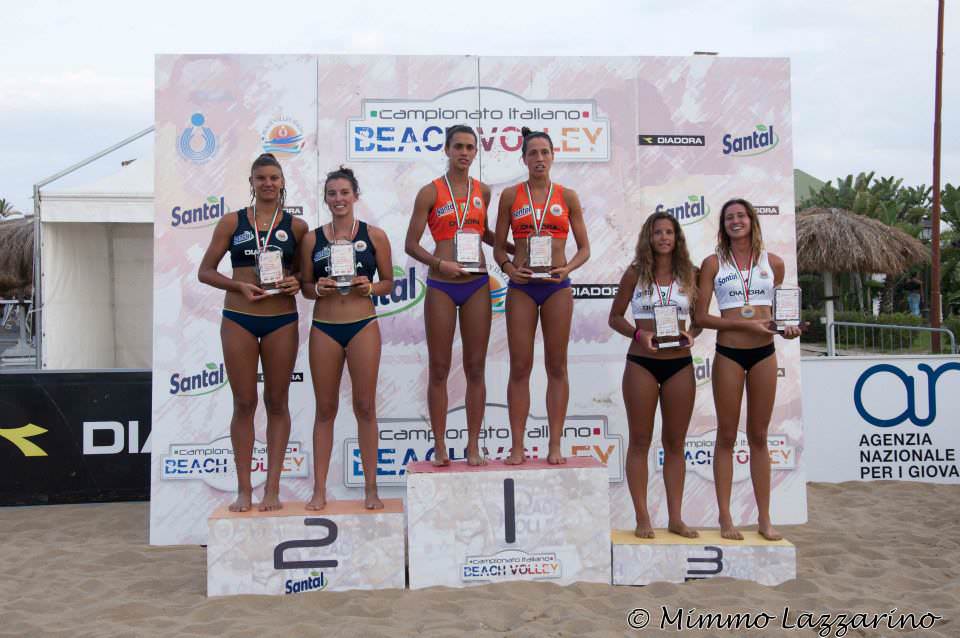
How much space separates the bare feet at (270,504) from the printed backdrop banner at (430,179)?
1.23m

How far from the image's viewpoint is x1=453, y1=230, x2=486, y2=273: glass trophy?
13.0 ft

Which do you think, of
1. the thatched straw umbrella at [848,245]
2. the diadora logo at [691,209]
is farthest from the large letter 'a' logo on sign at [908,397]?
the thatched straw umbrella at [848,245]

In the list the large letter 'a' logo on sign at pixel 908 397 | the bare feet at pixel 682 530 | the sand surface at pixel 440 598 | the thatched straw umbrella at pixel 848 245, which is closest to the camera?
the sand surface at pixel 440 598

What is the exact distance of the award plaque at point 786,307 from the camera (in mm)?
3776

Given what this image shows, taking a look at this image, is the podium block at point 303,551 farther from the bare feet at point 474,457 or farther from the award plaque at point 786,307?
the award plaque at point 786,307

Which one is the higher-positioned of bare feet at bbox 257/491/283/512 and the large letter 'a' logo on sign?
the large letter 'a' logo on sign

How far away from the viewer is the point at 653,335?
4.00m

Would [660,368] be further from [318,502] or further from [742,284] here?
[318,502]

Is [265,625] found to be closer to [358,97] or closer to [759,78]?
[358,97]

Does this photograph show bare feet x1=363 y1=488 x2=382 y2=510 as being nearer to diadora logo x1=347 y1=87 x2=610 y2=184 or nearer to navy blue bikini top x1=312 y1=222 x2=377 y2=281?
navy blue bikini top x1=312 y1=222 x2=377 y2=281

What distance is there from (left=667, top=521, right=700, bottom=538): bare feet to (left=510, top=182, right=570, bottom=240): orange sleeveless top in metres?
1.61

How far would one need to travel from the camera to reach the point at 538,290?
4.18m

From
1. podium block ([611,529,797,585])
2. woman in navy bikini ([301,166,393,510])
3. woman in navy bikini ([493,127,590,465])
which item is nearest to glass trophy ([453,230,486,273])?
woman in navy bikini ([493,127,590,465])

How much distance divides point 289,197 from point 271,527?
231 centimetres
